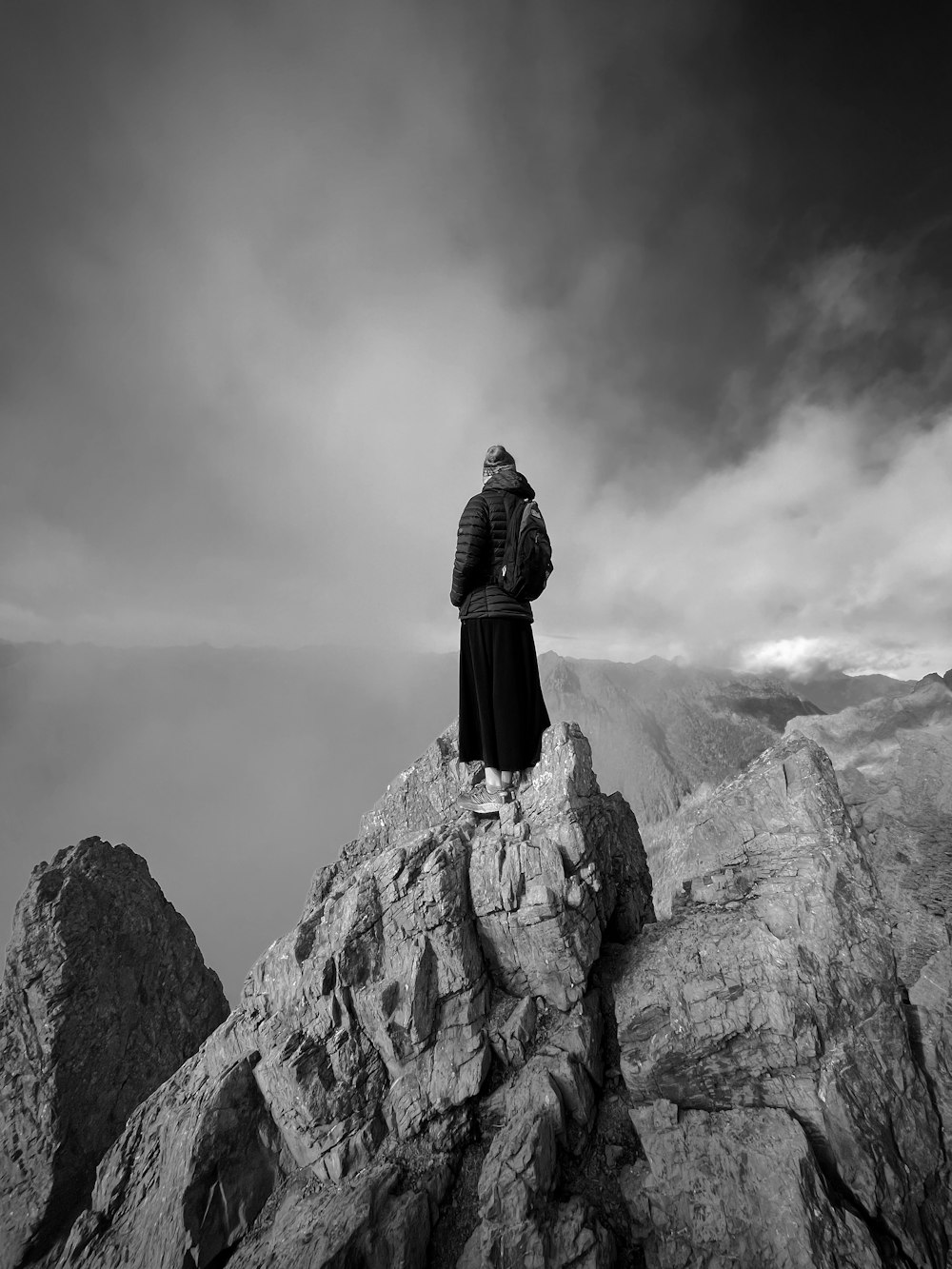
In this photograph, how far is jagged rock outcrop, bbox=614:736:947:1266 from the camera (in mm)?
5781

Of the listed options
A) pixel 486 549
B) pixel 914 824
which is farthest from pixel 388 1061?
pixel 914 824

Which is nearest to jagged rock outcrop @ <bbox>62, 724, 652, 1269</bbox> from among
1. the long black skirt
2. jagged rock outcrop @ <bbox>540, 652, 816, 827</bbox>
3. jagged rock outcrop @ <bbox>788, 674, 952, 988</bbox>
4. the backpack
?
the long black skirt

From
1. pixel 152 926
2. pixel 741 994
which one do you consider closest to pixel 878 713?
pixel 741 994

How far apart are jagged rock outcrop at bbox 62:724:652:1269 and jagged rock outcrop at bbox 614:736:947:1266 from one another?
982mm

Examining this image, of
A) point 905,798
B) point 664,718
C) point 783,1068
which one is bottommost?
point 783,1068

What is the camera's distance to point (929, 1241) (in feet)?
18.7

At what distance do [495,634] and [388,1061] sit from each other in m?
7.16

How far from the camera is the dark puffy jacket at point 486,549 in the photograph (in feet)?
27.6

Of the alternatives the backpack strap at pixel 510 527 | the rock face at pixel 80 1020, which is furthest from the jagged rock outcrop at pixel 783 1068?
the rock face at pixel 80 1020

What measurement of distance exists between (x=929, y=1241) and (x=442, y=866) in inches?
287

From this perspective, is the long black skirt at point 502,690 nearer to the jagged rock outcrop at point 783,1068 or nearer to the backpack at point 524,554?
the backpack at point 524,554

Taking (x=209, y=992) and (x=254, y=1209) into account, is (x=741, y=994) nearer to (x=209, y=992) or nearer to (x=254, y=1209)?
(x=254, y=1209)

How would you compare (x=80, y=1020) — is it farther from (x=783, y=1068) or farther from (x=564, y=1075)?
(x=783, y=1068)

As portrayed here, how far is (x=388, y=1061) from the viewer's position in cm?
810
